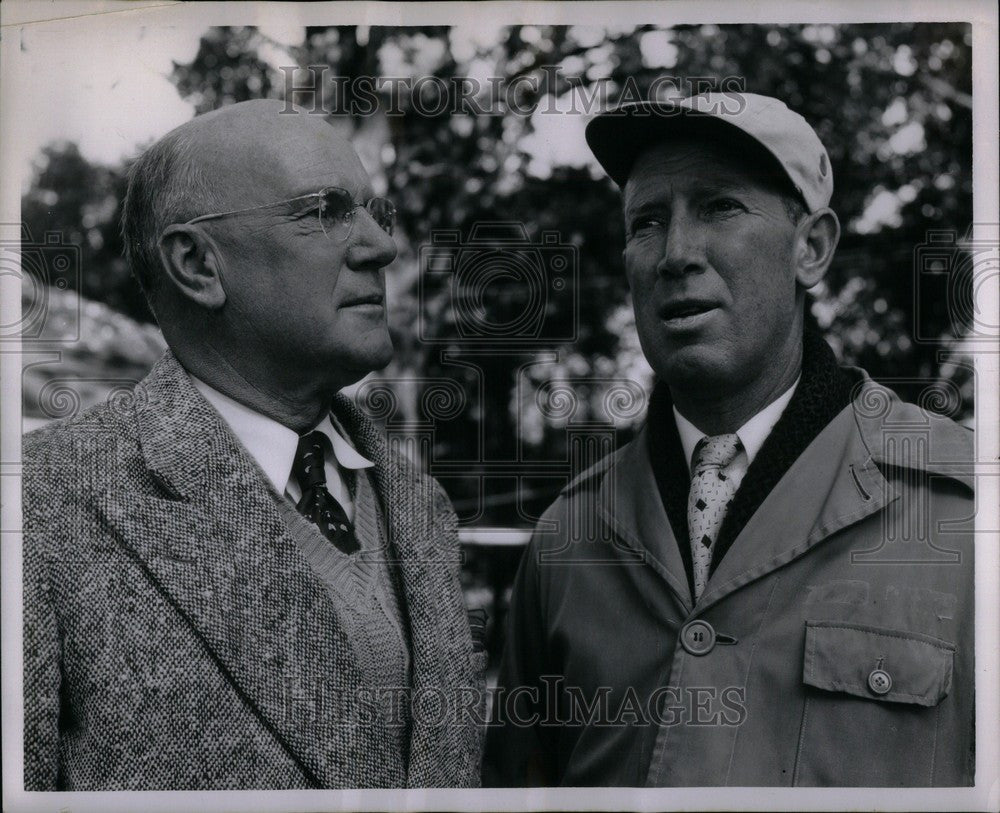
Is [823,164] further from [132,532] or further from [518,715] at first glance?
[132,532]

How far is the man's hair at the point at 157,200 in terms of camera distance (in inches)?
127

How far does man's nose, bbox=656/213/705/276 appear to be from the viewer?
3268 mm

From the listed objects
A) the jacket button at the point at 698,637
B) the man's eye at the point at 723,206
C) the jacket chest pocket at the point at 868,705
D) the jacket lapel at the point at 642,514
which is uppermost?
the man's eye at the point at 723,206

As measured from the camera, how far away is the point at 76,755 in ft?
10.2

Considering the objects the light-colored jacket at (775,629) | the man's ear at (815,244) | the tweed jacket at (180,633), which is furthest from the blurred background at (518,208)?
the tweed jacket at (180,633)

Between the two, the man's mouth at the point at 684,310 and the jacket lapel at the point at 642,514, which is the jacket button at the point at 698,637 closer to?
the jacket lapel at the point at 642,514

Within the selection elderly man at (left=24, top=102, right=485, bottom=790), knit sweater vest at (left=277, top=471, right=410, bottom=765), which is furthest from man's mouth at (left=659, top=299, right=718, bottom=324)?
knit sweater vest at (left=277, top=471, right=410, bottom=765)

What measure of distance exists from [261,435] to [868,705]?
1841mm

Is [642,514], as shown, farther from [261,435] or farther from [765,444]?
[261,435]

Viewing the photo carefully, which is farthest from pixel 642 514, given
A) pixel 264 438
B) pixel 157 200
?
pixel 157 200

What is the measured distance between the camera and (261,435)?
128 inches

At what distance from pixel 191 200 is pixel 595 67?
1257 millimetres

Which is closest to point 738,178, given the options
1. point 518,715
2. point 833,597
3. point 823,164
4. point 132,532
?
point 823,164

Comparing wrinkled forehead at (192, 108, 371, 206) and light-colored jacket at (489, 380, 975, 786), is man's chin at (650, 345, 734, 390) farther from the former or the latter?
wrinkled forehead at (192, 108, 371, 206)
